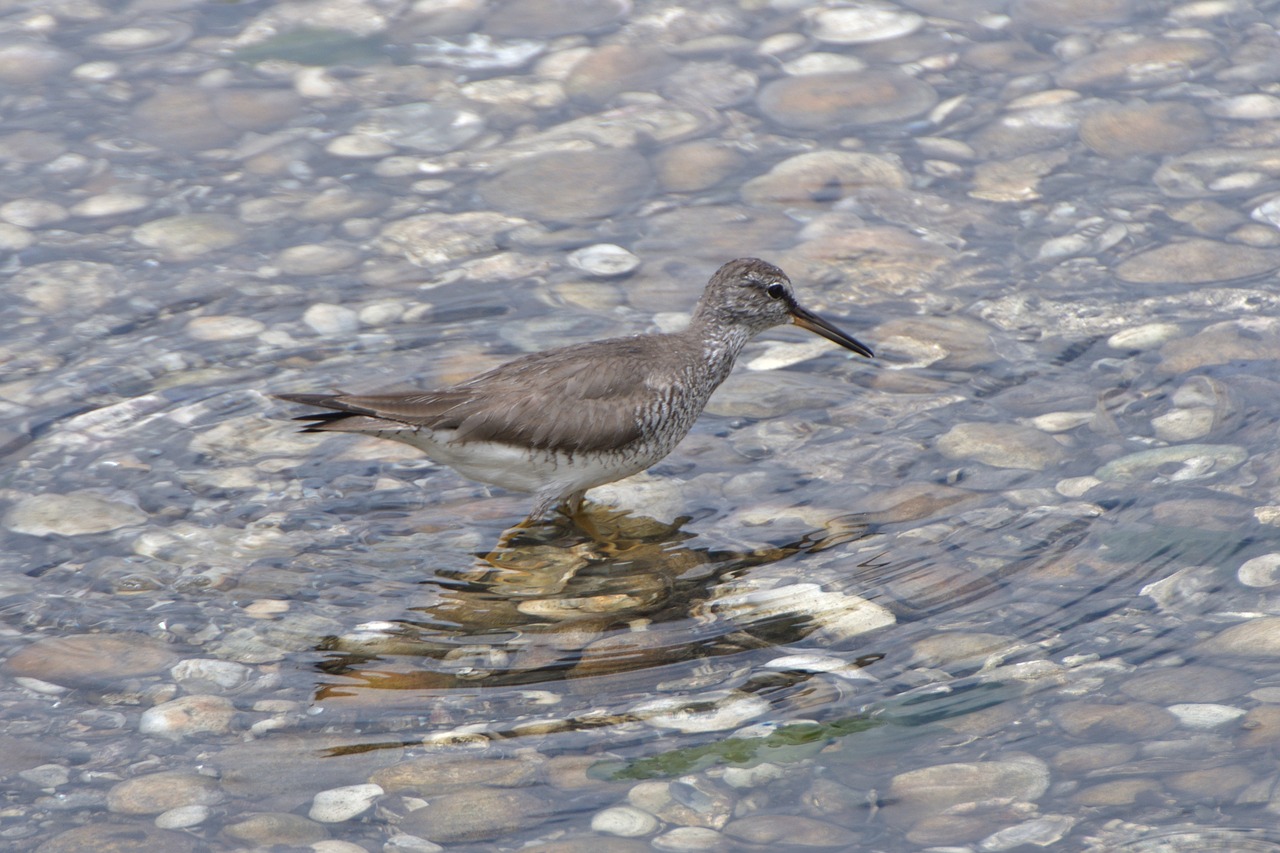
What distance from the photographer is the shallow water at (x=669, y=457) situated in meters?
6.01

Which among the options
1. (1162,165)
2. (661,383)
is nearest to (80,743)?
(661,383)

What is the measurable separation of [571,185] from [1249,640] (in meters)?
6.00

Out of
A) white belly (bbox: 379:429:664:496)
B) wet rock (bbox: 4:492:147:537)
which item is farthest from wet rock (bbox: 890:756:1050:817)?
wet rock (bbox: 4:492:147:537)

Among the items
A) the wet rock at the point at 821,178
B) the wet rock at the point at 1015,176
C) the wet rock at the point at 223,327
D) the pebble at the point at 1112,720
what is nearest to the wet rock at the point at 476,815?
the pebble at the point at 1112,720

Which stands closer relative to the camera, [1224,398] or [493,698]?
[493,698]

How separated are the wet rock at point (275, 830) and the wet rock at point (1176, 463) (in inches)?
171

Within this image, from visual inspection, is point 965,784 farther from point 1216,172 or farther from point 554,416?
point 1216,172

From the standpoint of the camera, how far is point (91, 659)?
6680 millimetres

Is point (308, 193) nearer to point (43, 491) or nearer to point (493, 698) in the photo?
point (43, 491)

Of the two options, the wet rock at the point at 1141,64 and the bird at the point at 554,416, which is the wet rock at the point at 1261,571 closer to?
the bird at the point at 554,416

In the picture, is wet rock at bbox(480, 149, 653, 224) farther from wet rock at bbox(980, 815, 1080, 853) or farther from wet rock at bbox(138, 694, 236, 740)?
wet rock at bbox(980, 815, 1080, 853)

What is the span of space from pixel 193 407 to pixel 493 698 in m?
3.19

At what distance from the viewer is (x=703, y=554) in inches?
298

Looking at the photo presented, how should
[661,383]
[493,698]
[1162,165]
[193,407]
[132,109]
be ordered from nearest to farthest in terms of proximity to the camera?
1. [493,698]
2. [661,383]
3. [193,407]
4. [1162,165]
5. [132,109]
